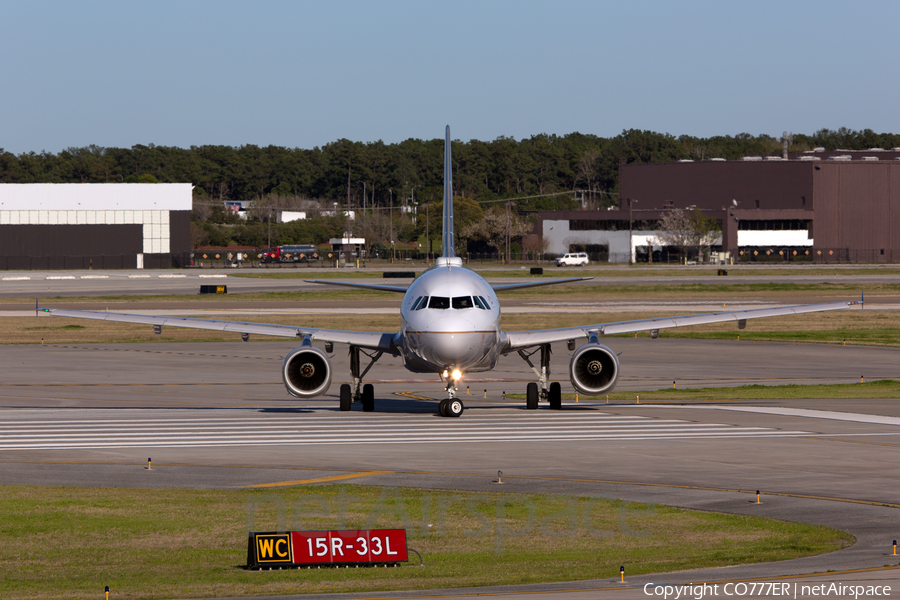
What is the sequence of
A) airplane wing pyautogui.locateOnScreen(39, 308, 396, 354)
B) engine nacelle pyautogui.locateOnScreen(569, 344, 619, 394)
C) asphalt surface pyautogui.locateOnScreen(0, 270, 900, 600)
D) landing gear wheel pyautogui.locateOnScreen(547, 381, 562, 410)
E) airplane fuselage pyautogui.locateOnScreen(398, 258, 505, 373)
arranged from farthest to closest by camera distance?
landing gear wheel pyautogui.locateOnScreen(547, 381, 562, 410) < airplane wing pyautogui.locateOnScreen(39, 308, 396, 354) < engine nacelle pyautogui.locateOnScreen(569, 344, 619, 394) < airplane fuselage pyautogui.locateOnScreen(398, 258, 505, 373) < asphalt surface pyautogui.locateOnScreen(0, 270, 900, 600)

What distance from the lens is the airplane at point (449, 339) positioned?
29.8m

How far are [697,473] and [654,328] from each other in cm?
1284

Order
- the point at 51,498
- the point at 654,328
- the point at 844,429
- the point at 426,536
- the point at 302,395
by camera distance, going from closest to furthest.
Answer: the point at 426,536 → the point at 51,498 → the point at 844,429 → the point at 302,395 → the point at 654,328

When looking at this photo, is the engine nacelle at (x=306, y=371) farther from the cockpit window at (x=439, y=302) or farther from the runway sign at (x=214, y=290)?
the runway sign at (x=214, y=290)

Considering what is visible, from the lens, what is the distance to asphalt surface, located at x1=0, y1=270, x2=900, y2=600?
1883 centimetres

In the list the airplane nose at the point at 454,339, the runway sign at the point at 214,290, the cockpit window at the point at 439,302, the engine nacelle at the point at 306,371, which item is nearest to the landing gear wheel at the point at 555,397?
the airplane nose at the point at 454,339

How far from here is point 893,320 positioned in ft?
228

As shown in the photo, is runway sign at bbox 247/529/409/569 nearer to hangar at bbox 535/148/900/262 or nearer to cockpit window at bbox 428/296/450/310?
cockpit window at bbox 428/296/450/310

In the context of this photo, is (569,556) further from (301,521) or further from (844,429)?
(844,429)

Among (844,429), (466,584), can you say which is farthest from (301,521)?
(844,429)

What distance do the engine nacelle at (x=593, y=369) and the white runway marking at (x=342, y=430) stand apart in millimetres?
1026

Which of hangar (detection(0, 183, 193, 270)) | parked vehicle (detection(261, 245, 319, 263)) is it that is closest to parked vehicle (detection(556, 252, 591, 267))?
parked vehicle (detection(261, 245, 319, 263))

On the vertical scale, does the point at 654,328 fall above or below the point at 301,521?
above

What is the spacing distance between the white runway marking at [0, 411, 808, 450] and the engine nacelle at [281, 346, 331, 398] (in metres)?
1.07
